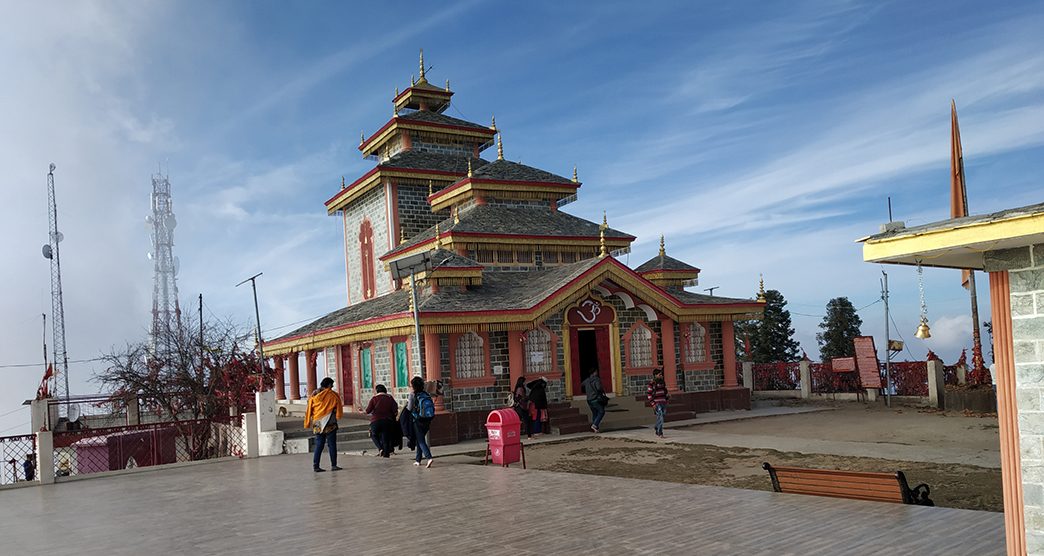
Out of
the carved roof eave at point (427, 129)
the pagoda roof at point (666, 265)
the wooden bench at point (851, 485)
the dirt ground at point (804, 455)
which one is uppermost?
the carved roof eave at point (427, 129)

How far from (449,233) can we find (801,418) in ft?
37.1

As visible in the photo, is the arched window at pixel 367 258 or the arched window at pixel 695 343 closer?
the arched window at pixel 695 343

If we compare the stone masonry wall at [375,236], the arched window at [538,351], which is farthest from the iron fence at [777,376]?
the stone masonry wall at [375,236]

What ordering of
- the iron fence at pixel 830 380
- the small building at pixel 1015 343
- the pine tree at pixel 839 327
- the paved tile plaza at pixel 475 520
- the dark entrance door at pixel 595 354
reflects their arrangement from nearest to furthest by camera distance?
the small building at pixel 1015 343, the paved tile plaza at pixel 475 520, the dark entrance door at pixel 595 354, the iron fence at pixel 830 380, the pine tree at pixel 839 327

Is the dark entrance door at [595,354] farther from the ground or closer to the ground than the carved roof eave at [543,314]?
closer to the ground

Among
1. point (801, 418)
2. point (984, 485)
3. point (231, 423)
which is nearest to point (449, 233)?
point (231, 423)

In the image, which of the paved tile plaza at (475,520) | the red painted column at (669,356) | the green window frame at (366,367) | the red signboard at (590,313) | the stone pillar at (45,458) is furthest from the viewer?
the green window frame at (366,367)

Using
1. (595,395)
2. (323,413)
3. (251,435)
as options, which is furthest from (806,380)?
(323,413)

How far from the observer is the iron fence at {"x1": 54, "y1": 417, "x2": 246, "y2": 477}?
19219mm

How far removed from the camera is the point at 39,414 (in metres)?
26.9

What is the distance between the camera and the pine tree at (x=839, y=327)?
40.9 m

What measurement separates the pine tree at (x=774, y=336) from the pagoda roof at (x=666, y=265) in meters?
15.1

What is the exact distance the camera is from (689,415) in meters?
22.9

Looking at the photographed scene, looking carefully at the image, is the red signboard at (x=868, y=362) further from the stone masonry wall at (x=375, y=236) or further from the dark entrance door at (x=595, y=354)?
the stone masonry wall at (x=375, y=236)
